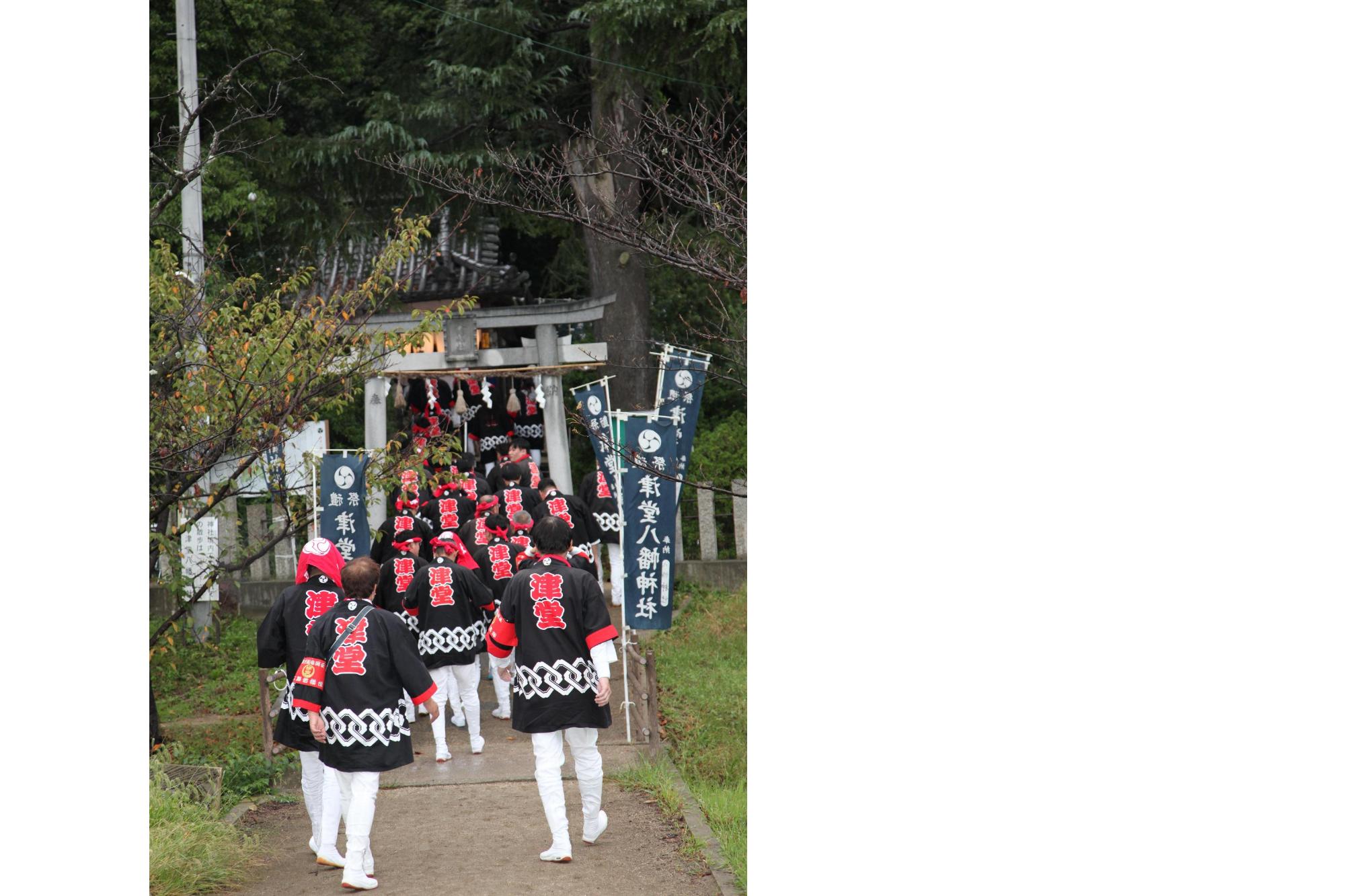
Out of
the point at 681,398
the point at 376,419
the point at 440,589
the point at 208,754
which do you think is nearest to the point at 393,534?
the point at 440,589

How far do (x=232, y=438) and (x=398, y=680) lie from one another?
187 cm

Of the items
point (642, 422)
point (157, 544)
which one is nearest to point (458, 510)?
point (642, 422)

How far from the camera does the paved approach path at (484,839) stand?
602 centimetres

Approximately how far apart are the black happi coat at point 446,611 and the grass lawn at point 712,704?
1694mm

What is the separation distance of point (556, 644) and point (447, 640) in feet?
7.97

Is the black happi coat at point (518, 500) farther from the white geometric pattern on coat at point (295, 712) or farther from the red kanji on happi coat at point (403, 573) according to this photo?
the white geometric pattern on coat at point (295, 712)

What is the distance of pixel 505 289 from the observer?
688 inches

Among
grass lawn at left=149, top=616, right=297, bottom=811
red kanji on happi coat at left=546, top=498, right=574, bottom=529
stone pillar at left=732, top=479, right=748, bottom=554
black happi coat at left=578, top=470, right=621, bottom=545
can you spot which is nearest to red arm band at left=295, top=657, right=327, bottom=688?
grass lawn at left=149, top=616, right=297, bottom=811

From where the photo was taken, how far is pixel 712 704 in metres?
9.66

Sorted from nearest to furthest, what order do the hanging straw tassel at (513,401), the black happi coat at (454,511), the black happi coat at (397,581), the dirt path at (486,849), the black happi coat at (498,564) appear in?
the dirt path at (486,849) → the black happi coat at (397,581) → the black happi coat at (498,564) → the black happi coat at (454,511) → the hanging straw tassel at (513,401)

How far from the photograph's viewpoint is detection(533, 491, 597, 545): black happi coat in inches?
412

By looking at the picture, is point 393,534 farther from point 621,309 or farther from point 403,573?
point 621,309

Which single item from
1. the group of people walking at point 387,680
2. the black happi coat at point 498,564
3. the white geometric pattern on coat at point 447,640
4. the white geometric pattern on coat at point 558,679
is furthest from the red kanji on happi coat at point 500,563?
the white geometric pattern on coat at point 558,679

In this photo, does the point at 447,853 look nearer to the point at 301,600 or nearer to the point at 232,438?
the point at 301,600
